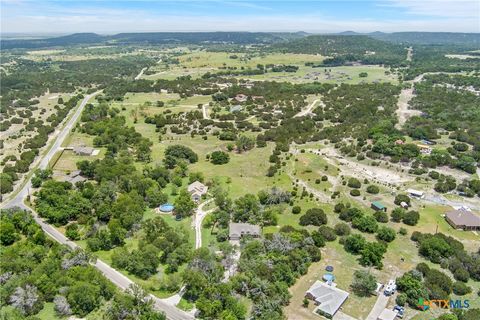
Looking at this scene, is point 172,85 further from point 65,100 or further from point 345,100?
point 345,100

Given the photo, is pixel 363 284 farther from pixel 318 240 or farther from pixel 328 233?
pixel 328 233

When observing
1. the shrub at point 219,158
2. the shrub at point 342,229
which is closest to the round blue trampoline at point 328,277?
the shrub at point 342,229

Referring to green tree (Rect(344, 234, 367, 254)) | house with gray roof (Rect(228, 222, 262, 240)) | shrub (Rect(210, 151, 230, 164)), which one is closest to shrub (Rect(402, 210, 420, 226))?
green tree (Rect(344, 234, 367, 254))

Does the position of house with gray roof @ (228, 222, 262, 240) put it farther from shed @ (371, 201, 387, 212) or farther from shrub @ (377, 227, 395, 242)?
shed @ (371, 201, 387, 212)

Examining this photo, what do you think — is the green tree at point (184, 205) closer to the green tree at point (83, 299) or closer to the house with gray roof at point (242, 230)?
the house with gray roof at point (242, 230)

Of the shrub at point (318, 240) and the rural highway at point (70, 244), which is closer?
the rural highway at point (70, 244)

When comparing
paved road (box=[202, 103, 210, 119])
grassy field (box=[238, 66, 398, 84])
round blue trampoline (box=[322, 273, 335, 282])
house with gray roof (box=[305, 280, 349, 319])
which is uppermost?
grassy field (box=[238, 66, 398, 84])
